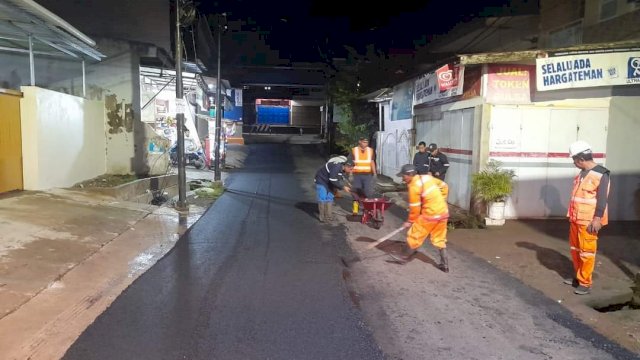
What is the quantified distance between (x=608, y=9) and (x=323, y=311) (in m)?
13.6

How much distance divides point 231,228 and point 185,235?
1.04 metres

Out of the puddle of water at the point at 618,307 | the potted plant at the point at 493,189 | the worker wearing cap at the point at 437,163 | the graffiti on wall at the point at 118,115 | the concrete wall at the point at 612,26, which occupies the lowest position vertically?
the puddle of water at the point at 618,307

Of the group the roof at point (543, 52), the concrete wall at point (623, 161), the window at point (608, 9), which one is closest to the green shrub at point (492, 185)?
the roof at point (543, 52)

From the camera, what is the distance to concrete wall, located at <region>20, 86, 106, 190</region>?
36.3 ft

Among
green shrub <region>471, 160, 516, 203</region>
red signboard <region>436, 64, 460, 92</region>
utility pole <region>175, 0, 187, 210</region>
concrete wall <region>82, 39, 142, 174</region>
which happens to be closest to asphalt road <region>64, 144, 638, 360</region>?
green shrub <region>471, 160, 516, 203</region>

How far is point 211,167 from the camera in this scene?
25438 millimetres

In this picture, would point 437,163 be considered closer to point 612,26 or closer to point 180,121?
point 180,121

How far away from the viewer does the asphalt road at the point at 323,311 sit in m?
4.45

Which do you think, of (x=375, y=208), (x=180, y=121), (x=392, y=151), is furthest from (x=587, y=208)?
(x=392, y=151)

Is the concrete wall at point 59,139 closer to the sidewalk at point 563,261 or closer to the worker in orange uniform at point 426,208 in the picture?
the worker in orange uniform at point 426,208

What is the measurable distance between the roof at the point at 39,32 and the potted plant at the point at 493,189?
911 cm

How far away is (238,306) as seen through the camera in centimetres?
554

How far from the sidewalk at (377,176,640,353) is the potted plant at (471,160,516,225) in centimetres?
32

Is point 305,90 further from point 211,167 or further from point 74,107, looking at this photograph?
point 74,107
